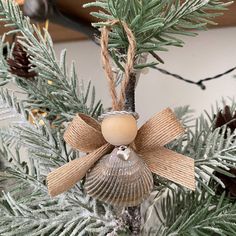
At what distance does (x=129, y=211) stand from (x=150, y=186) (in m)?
0.04

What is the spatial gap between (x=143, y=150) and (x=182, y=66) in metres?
0.44

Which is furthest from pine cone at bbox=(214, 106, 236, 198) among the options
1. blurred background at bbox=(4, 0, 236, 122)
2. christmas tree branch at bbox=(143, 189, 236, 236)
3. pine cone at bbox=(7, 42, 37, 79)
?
blurred background at bbox=(4, 0, 236, 122)

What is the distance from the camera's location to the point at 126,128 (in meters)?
0.23

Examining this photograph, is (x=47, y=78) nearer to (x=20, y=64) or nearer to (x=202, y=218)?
(x=20, y=64)

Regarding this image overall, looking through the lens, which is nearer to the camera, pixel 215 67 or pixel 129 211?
pixel 129 211

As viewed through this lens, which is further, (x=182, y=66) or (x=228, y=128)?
(x=182, y=66)

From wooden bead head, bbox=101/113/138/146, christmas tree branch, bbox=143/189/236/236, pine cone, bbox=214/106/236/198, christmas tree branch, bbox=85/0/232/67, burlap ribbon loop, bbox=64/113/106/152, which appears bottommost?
christmas tree branch, bbox=143/189/236/236

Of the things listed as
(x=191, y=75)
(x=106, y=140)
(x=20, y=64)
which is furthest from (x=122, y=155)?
(x=191, y=75)

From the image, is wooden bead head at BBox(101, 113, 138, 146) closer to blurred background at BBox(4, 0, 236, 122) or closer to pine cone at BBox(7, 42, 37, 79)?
pine cone at BBox(7, 42, 37, 79)

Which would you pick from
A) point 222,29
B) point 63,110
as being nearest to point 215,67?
point 222,29

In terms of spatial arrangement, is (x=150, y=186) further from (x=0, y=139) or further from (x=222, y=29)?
(x=222, y=29)

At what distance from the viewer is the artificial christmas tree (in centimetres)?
25

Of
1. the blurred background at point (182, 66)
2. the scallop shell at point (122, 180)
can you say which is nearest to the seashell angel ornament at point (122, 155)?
the scallop shell at point (122, 180)

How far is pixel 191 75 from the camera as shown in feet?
2.20
